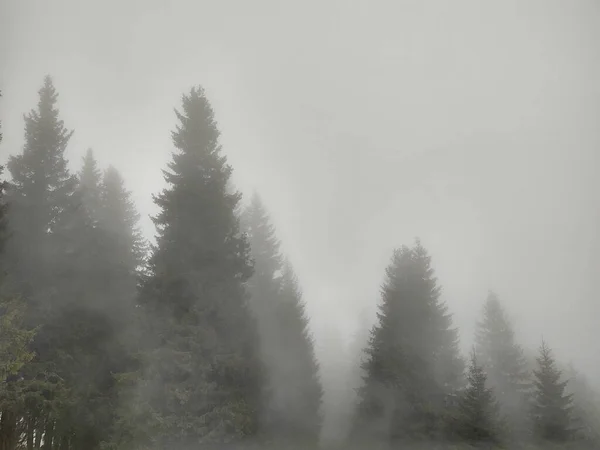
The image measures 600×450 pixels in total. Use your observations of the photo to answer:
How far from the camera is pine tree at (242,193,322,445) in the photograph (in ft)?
87.5

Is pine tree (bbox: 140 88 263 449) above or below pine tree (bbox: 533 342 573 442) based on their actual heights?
above

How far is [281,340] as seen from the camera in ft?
99.3

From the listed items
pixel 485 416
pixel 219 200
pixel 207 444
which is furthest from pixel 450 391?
pixel 219 200

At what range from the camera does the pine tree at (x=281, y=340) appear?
87.5 feet

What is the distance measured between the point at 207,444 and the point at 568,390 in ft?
144

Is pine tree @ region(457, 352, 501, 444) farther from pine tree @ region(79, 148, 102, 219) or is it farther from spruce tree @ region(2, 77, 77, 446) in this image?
pine tree @ region(79, 148, 102, 219)

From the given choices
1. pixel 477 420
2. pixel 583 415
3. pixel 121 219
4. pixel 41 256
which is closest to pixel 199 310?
pixel 41 256

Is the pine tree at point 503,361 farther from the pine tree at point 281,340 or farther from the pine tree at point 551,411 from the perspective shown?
the pine tree at point 281,340

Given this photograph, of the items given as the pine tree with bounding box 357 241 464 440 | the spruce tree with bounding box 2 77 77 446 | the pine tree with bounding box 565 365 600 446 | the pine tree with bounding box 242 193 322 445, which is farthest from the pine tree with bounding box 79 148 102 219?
the pine tree with bounding box 565 365 600 446

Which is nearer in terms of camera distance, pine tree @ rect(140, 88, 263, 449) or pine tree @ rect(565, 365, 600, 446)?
pine tree @ rect(140, 88, 263, 449)

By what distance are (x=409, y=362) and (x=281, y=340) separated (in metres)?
11.1

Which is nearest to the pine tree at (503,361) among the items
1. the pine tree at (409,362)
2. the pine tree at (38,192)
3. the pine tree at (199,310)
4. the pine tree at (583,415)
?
the pine tree at (583,415)

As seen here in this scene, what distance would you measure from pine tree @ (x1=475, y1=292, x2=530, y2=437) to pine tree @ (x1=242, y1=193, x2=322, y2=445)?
15.1 meters

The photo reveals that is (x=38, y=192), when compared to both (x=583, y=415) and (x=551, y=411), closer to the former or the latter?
(x=551, y=411)
